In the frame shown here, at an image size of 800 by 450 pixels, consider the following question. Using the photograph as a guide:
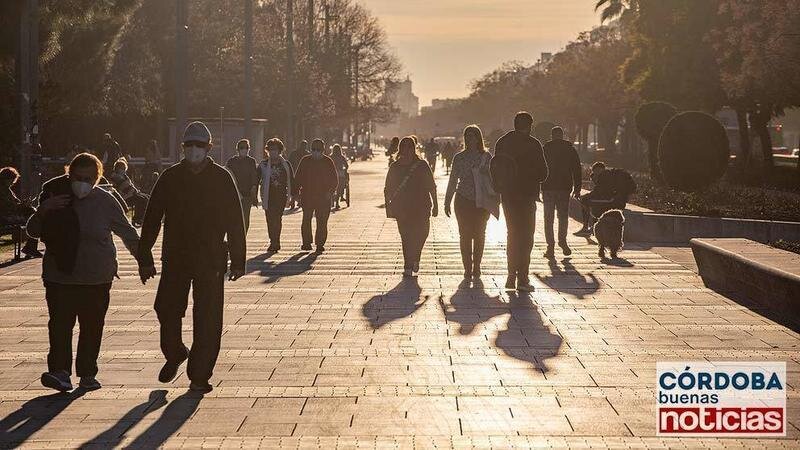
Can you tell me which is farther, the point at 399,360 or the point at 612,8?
the point at 612,8

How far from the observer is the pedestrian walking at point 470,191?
53.0ft

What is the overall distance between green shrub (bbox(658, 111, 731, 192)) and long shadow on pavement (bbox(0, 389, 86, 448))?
81.3 ft

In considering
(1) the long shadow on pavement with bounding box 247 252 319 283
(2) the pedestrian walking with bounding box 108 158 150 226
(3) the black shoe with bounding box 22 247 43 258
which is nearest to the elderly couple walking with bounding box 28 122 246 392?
(1) the long shadow on pavement with bounding box 247 252 319 283

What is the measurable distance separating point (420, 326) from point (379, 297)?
2331 millimetres

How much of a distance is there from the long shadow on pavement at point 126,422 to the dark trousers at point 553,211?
1052 cm

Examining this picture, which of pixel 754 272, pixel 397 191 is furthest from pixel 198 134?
pixel 397 191

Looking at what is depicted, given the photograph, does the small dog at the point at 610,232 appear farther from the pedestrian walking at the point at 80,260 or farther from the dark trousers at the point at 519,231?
the pedestrian walking at the point at 80,260

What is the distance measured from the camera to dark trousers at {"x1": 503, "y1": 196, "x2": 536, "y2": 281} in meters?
15.1

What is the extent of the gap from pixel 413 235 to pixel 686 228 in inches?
298

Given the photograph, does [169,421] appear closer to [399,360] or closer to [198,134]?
[198,134]

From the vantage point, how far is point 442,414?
8211mm

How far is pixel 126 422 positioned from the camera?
26.3 feet

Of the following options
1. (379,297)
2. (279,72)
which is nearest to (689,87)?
(279,72)

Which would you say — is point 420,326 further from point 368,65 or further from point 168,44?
point 368,65
